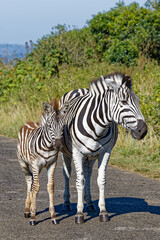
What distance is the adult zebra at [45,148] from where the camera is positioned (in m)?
6.53

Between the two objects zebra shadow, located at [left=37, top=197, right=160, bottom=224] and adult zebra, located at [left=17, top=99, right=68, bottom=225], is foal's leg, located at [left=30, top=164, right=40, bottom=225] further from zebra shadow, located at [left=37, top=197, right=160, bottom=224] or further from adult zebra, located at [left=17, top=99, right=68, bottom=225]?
zebra shadow, located at [left=37, top=197, right=160, bottom=224]

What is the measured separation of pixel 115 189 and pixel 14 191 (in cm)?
188

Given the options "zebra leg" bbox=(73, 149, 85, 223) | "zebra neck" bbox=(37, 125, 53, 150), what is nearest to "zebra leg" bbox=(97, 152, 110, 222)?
"zebra leg" bbox=(73, 149, 85, 223)

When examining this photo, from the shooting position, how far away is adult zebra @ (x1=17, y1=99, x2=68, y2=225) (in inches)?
257

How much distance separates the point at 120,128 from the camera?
45.9 feet

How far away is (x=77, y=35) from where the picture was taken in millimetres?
26453

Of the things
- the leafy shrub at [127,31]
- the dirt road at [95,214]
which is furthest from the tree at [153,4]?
the dirt road at [95,214]

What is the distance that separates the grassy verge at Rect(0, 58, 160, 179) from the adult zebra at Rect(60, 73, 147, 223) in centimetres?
78

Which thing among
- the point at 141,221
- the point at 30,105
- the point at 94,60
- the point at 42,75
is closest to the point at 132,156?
the point at 141,221

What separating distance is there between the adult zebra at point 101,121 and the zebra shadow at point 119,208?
517 mm

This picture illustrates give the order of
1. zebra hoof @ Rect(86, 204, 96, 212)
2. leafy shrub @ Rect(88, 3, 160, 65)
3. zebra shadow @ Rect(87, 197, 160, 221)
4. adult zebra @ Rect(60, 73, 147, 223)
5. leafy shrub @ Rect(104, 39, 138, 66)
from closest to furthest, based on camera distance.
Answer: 1. adult zebra @ Rect(60, 73, 147, 223)
2. zebra shadow @ Rect(87, 197, 160, 221)
3. zebra hoof @ Rect(86, 204, 96, 212)
4. leafy shrub @ Rect(104, 39, 138, 66)
5. leafy shrub @ Rect(88, 3, 160, 65)

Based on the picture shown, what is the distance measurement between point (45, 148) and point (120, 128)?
7458mm

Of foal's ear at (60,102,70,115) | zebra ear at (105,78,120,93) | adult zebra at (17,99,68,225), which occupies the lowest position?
adult zebra at (17,99,68,225)

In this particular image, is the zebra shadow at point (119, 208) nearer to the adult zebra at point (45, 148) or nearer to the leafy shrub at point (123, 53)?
the adult zebra at point (45, 148)
